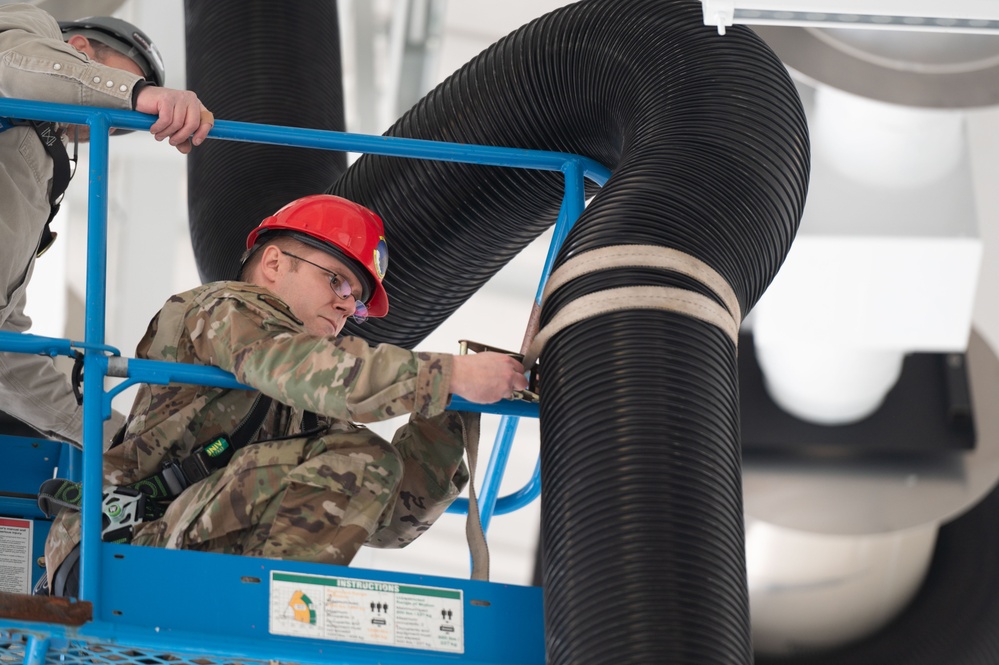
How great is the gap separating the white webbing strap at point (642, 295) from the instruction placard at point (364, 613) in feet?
2.32

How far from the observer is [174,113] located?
406 centimetres

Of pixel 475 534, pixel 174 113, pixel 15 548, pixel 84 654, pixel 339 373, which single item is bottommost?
pixel 84 654

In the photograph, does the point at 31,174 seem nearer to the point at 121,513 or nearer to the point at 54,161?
the point at 54,161

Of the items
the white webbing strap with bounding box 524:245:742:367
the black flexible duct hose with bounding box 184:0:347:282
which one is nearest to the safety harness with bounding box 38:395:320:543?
the white webbing strap with bounding box 524:245:742:367

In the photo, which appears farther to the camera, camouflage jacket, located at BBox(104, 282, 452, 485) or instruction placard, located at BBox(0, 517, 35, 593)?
instruction placard, located at BBox(0, 517, 35, 593)

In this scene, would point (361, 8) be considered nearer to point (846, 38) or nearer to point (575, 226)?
point (846, 38)

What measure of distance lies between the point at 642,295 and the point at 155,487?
139cm

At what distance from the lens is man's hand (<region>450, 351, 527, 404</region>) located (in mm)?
3455

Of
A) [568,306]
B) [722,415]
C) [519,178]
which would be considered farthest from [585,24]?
[722,415]

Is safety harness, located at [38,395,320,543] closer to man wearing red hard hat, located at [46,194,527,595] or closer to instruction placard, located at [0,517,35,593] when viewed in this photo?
man wearing red hard hat, located at [46,194,527,595]

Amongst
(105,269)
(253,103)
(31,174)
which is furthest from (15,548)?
(253,103)

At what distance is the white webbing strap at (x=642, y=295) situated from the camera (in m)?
3.56

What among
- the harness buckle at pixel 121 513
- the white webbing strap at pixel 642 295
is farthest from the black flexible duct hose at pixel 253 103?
the white webbing strap at pixel 642 295

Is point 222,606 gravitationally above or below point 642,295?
below
